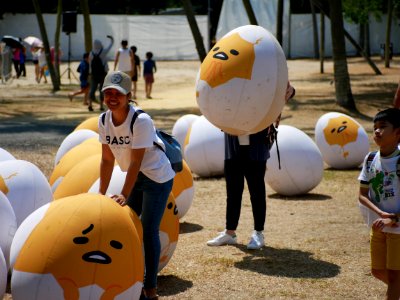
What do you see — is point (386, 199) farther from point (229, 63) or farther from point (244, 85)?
point (229, 63)

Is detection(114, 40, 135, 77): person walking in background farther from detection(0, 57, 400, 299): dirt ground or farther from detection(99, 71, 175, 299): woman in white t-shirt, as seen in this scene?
detection(99, 71, 175, 299): woman in white t-shirt

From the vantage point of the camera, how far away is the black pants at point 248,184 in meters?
8.82

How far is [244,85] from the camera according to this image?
321 inches

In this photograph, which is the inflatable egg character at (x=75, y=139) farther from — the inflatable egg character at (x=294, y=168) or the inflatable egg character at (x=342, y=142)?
the inflatable egg character at (x=342, y=142)

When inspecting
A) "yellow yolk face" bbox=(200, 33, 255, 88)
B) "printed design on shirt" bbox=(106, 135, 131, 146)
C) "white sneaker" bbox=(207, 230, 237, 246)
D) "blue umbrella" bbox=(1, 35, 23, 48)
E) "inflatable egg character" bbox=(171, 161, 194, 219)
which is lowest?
"blue umbrella" bbox=(1, 35, 23, 48)

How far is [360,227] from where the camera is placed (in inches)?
392

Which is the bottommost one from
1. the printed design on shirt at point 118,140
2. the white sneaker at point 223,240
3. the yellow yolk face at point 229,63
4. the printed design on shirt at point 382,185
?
the white sneaker at point 223,240

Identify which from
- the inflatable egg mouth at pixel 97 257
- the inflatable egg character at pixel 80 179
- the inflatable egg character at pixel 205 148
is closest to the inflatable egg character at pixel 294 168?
the inflatable egg character at pixel 205 148

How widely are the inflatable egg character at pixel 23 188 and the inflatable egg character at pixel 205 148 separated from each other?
215 inches

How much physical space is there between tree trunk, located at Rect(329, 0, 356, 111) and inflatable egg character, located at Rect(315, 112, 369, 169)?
32.8 ft

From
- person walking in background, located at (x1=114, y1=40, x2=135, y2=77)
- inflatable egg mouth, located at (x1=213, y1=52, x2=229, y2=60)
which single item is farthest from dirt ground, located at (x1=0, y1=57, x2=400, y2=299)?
person walking in background, located at (x1=114, y1=40, x2=135, y2=77)

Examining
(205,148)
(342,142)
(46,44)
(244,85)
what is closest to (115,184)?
(244,85)

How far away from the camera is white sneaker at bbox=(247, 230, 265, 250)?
28.8 ft

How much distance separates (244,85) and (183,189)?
192 cm
